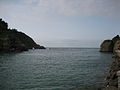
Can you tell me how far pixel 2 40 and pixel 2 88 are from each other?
11965 cm

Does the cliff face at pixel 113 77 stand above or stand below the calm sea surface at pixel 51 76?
above

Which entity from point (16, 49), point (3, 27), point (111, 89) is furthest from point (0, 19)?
point (111, 89)

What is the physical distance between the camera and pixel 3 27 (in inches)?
7229

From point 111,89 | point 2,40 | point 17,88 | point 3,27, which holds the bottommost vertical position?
point 17,88

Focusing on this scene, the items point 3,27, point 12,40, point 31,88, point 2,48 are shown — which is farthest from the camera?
point 3,27

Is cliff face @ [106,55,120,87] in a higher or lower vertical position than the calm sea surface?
higher

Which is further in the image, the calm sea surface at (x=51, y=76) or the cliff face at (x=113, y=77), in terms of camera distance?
the calm sea surface at (x=51, y=76)

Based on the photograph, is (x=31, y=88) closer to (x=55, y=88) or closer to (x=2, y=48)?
(x=55, y=88)

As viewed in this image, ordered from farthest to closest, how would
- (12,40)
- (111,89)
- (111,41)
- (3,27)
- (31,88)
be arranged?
(3,27), (111,41), (12,40), (31,88), (111,89)

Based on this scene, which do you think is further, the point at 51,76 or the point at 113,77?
the point at 51,76

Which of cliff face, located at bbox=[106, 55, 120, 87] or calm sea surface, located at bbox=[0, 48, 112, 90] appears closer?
cliff face, located at bbox=[106, 55, 120, 87]

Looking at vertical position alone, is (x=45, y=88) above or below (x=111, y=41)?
below

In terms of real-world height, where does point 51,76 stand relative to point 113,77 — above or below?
below

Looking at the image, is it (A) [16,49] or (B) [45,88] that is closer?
(B) [45,88]
